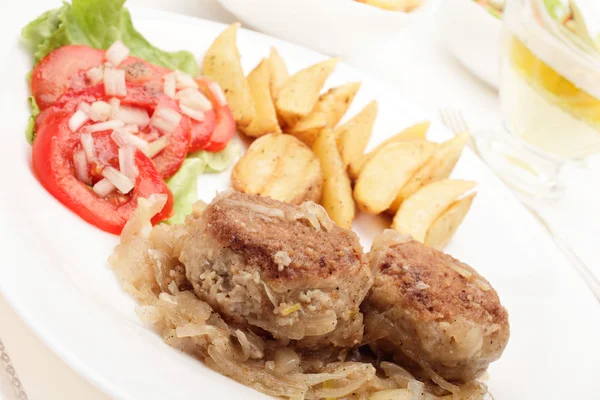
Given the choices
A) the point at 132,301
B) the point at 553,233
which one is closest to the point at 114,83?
the point at 132,301

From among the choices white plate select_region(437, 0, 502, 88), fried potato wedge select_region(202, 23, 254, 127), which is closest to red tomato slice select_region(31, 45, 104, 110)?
fried potato wedge select_region(202, 23, 254, 127)

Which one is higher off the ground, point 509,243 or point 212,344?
point 212,344

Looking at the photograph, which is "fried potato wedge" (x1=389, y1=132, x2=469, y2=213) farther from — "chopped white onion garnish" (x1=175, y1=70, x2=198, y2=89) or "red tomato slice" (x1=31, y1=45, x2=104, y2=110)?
"red tomato slice" (x1=31, y1=45, x2=104, y2=110)

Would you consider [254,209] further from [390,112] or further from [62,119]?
[390,112]

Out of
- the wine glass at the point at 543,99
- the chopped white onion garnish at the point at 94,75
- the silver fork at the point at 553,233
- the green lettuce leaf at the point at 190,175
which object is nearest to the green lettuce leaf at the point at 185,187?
the green lettuce leaf at the point at 190,175

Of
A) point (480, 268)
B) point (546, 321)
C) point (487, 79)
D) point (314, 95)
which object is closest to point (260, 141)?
point (314, 95)
